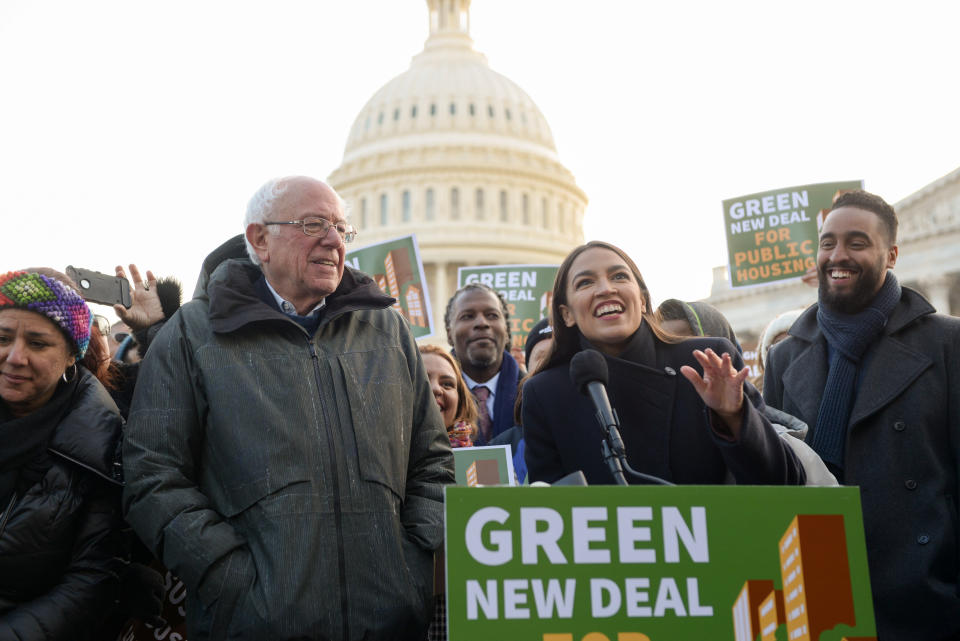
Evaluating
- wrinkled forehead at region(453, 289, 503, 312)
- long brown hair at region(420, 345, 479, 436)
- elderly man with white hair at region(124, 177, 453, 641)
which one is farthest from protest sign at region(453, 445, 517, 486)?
Answer: wrinkled forehead at region(453, 289, 503, 312)

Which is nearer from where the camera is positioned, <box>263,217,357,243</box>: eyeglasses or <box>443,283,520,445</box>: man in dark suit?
<box>263,217,357,243</box>: eyeglasses

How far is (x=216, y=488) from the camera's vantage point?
323 cm

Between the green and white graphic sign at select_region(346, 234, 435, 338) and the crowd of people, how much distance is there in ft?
24.9

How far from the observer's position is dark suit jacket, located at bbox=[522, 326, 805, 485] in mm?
3326

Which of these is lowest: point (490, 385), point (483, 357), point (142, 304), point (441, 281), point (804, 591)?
point (804, 591)

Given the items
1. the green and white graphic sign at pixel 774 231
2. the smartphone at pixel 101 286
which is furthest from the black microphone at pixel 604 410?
the green and white graphic sign at pixel 774 231

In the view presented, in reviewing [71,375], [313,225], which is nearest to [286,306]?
[313,225]

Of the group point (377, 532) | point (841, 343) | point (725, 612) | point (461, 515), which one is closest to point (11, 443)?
point (377, 532)

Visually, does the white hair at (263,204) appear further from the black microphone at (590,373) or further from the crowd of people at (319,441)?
the black microphone at (590,373)

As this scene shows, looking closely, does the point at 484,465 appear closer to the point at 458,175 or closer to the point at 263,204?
the point at 263,204

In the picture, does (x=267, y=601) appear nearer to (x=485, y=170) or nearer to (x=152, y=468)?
(x=152, y=468)

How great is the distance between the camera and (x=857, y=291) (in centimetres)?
420

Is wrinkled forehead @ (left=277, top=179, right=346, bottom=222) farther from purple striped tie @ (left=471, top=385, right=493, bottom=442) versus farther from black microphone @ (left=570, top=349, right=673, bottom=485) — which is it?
purple striped tie @ (left=471, top=385, right=493, bottom=442)

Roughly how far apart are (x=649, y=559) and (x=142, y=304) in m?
3.04
